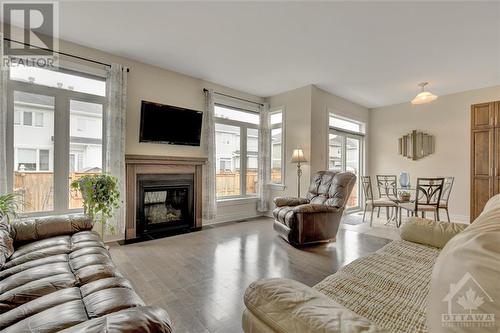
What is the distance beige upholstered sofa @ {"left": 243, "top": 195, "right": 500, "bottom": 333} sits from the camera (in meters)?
0.56

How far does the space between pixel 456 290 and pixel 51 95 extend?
4.32 meters

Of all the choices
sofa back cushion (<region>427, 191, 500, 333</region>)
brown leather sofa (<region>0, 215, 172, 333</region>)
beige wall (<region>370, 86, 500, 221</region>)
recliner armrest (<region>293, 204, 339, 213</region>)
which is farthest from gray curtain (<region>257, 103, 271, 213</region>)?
sofa back cushion (<region>427, 191, 500, 333</region>)

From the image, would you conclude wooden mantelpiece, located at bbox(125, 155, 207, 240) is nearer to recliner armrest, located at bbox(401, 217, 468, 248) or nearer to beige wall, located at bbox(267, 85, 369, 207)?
beige wall, located at bbox(267, 85, 369, 207)

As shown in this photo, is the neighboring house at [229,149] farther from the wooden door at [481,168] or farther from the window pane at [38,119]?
the wooden door at [481,168]

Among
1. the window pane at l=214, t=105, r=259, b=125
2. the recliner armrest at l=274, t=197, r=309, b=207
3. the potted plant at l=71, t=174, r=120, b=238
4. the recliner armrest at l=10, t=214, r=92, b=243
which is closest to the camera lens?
the recliner armrest at l=10, t=214, r=92, b=243

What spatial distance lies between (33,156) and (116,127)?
104cm

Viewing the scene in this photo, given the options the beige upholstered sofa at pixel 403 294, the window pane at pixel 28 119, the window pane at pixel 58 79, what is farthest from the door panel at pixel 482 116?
the window pane at pixel 28 119

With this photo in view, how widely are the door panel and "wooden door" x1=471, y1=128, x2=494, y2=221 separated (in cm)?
10

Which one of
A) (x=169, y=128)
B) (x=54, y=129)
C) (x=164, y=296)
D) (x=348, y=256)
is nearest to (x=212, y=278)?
(x=164, y=296)

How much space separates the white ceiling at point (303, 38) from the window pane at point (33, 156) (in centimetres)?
98

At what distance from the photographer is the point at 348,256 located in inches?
120

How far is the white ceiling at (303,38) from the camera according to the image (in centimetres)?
256

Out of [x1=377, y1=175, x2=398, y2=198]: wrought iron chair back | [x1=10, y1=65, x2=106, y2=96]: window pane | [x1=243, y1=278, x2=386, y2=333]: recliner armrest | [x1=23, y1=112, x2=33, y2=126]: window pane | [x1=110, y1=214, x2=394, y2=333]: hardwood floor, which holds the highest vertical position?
[x1=10, y1=65, x2=106, y2=96]: window pane

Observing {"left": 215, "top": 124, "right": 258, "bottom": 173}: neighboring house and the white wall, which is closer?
the white wall
